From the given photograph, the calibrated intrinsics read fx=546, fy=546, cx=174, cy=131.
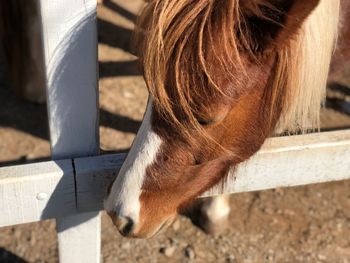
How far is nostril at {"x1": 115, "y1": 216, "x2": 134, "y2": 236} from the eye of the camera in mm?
1359

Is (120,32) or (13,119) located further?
(120,32)

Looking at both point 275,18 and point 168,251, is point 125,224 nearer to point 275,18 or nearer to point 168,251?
point 275,18

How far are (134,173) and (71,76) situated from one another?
0.90 feet

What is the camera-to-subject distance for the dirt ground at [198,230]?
7.02 feet

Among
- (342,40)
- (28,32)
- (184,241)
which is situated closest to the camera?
(342,40)

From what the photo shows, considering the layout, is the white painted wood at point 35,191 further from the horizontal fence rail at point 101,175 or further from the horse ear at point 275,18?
the horse ear at point 275,18

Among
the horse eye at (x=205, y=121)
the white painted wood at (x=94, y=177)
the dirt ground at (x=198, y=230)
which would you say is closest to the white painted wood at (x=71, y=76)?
the white painted wood at (x=94, y=177)

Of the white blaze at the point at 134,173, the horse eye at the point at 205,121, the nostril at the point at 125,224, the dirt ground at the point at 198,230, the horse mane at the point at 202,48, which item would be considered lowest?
the dirt ground at the point at 198,230

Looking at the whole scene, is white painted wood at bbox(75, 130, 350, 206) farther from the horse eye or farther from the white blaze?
the horse eye

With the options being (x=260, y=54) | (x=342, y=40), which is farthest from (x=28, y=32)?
(x=260, y=54)

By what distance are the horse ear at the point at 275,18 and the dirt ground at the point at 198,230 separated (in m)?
1.17

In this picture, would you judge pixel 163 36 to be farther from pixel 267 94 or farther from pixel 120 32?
pixel 120 32

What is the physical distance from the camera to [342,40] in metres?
1.73

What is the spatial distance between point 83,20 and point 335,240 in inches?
60.5
